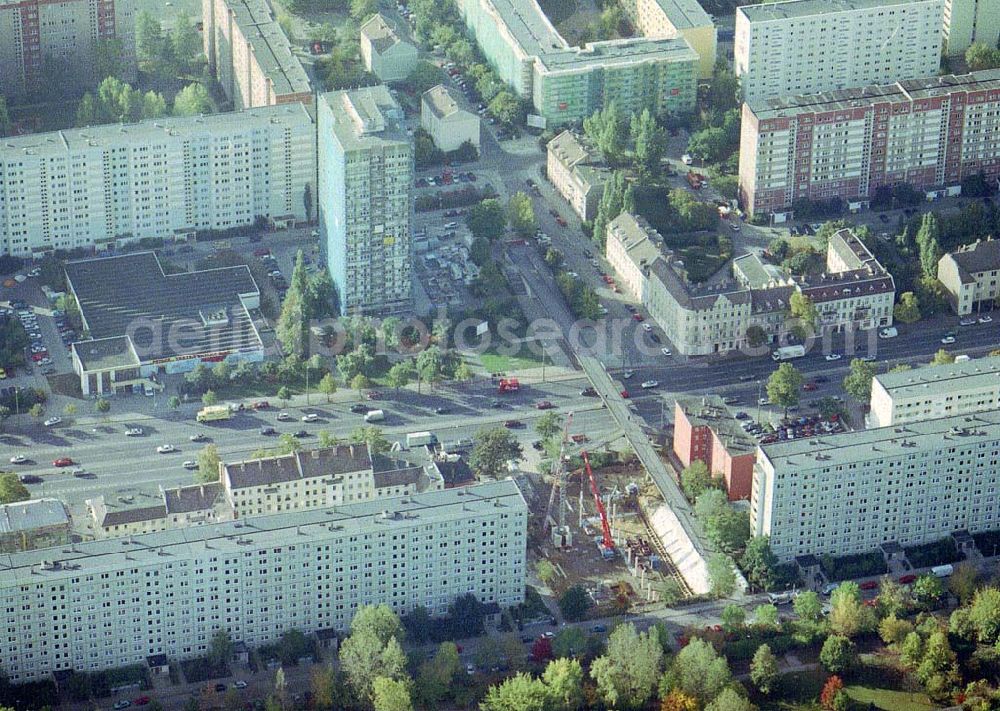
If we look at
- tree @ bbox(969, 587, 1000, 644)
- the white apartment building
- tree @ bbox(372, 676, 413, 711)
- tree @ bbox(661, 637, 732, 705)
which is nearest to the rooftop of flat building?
the white apartment building

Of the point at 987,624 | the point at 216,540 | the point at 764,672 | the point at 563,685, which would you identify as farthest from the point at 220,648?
the point at 987,624

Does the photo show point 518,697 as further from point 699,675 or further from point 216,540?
point 216,540

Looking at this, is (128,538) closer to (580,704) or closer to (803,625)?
(580,704)

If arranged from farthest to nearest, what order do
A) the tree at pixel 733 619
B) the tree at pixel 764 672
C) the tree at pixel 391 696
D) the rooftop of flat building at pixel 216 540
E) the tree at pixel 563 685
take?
the tree at pixel 733 619 → the tree at pixel 764 672 → the rooftop of flat building at pixel 216 540 → the tree at pixel 563 685 → the tree at pixel 391 696

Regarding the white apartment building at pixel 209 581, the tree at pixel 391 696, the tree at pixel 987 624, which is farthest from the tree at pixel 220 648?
the tree at pixel 987 624

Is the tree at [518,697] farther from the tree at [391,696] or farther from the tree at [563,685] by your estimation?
the tree at [391,696]

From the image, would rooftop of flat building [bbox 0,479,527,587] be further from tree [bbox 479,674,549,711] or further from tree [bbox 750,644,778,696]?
tree [bbox 750,644,778,696]

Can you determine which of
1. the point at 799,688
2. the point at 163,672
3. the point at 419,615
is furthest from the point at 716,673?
the point at 163,672
